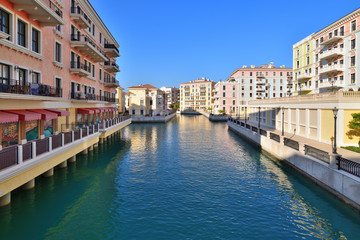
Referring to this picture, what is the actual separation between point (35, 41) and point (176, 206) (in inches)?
621

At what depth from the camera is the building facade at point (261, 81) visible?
312 feet

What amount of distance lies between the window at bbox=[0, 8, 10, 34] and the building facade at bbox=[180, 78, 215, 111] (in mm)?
135589

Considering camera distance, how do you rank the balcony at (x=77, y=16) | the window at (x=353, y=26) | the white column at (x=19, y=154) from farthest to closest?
the window at (x=353, y=26) → the balcony at (x=77, y=16) → the white column at (x=19, y=154)

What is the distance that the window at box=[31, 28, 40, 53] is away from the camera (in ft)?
56.5

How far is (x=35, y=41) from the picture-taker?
1753 cm

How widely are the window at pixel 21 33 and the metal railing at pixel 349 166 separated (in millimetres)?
20876

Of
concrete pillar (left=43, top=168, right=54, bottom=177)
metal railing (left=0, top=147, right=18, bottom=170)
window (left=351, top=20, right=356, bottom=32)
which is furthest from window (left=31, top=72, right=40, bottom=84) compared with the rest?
window (left=351, top=20, right=356, bottom=32)

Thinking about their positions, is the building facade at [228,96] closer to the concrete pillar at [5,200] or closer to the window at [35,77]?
the window at [35,77]

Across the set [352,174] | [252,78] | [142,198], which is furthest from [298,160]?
[252,78]

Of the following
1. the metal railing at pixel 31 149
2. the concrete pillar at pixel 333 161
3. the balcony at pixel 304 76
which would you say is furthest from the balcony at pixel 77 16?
the balcony at pixel 304 76

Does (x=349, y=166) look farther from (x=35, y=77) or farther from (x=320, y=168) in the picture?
(x=35, y=77)

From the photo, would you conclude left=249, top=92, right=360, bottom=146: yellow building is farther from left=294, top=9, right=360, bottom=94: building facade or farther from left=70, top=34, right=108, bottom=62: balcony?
left=70, top=34, right=108, bottom=62: balcony

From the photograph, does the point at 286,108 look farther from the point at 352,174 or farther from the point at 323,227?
the point at 323,227

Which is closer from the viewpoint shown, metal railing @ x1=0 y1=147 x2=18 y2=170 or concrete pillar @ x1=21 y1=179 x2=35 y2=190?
metal railing @ x1=0 y1=147 x2=18 y2=170
